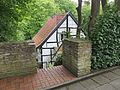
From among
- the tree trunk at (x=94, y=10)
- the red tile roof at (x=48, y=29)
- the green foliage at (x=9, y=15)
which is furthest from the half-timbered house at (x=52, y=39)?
the tree trunk at (x=94, y=10)

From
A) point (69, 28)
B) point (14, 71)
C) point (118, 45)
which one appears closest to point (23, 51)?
point (14, 71)

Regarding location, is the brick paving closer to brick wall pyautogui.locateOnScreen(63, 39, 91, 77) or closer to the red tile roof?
brick wall pyautogui.locateOnScreen(63, 39, 91, 77)

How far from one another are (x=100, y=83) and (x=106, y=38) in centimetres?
119

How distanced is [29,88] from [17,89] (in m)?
0.26

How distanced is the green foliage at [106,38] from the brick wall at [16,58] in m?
1.72

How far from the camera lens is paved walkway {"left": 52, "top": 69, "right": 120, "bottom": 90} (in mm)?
2338

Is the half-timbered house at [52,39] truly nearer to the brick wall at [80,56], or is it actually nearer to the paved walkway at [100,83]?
the brick wall at [80,56]

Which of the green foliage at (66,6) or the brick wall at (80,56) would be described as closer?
the brick wall at (80,56)

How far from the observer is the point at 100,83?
249cm

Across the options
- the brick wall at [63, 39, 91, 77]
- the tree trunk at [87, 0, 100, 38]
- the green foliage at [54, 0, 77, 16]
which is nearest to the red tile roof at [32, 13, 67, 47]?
the tree trunk at [87, 0, 100, 38]

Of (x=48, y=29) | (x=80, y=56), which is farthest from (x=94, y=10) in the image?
(x=48, y=29)

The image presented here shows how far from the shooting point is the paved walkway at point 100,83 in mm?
2338

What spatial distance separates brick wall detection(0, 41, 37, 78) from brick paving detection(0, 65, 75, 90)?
19cm

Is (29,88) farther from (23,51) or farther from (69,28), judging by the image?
(69,28)
